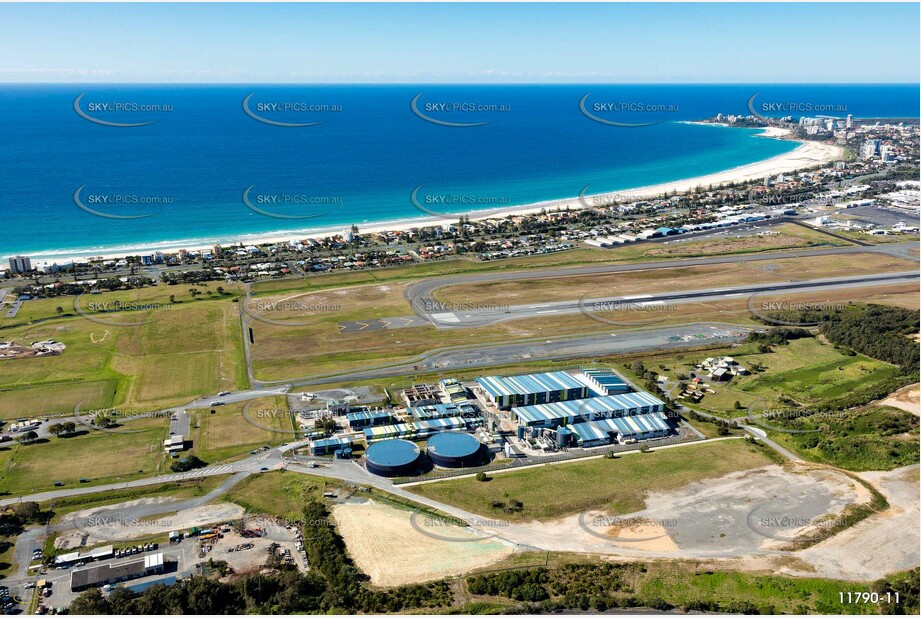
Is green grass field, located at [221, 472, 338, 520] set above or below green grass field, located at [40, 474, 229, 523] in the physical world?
below

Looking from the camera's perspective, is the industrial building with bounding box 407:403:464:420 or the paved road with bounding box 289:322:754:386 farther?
the paved road with bounding box 289:322:754:386

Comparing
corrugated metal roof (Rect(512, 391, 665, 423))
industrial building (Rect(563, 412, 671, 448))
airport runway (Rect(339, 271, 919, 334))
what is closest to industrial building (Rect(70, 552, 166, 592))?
corrugated metal roof (Rect(512, 391, 665, 423))

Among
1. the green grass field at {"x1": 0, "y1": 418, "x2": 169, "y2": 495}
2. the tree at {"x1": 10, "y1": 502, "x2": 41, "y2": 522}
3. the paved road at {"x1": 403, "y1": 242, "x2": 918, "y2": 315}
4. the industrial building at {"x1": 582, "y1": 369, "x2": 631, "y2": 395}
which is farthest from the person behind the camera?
the paved road at {"x1": 403, "y1": 242, "x2": 918, "y2": 315}

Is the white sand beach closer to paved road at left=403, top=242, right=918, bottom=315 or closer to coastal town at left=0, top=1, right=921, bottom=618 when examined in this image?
coastal town at left=0, top=1, right=921, bottom=618

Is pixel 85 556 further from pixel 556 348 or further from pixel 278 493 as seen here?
pixel 556 348

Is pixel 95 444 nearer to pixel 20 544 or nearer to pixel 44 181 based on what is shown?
pixel 20 544

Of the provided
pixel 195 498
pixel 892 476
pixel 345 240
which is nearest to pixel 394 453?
pixel 195 498
